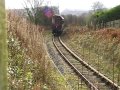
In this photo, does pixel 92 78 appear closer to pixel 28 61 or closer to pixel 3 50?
pixel 28 61

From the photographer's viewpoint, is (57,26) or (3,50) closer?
(3,50)

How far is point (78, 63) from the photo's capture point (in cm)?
2056

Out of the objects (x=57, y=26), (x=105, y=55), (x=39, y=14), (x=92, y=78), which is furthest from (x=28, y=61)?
(x=39, y=14)

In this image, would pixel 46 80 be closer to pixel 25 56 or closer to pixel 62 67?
pixel 25 56

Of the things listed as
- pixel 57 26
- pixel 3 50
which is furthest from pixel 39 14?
pixel 3 50

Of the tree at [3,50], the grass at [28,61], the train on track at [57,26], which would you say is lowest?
the train on track at [57,26]

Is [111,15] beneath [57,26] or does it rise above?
above

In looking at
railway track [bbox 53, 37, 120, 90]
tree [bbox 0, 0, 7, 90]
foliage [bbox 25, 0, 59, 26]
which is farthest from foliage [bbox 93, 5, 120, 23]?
tree [bbox 0, 0, 7, 90]

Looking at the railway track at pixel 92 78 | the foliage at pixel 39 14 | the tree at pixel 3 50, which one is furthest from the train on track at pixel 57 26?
the tree at pixel 3 50

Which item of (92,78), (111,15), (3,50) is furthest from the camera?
(111,15)

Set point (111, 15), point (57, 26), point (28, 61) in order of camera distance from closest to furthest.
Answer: point (28, 61)
point (111, 15)
point (57, 26)

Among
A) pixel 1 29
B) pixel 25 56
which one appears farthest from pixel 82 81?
pixel 1 29

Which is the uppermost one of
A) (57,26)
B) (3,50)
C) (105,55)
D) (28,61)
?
(3,50)

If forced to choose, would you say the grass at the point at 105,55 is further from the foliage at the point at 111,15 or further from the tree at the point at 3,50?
the tree at the point at 3,50
